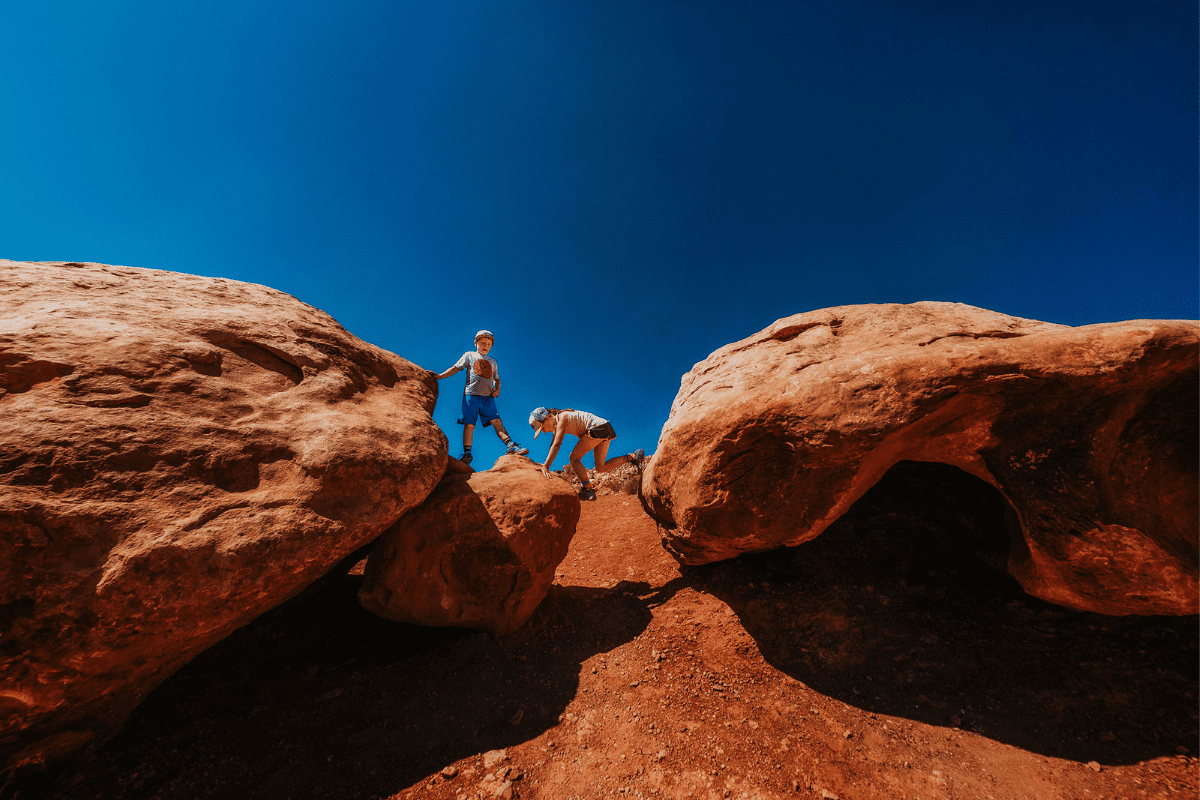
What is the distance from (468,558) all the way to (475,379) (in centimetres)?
425

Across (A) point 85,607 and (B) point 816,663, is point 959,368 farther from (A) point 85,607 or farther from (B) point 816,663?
(A) point 85,607

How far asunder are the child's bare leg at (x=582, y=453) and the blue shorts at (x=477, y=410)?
5.85 ft

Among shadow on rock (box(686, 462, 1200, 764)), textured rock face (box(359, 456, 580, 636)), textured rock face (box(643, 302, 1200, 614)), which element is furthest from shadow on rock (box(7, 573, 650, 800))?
textured rock face (box(643, 302, 1200, 614))

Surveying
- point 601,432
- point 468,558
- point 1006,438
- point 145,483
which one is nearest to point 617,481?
point 601,432

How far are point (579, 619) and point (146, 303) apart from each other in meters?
4.93

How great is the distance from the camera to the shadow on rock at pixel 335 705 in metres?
2.66

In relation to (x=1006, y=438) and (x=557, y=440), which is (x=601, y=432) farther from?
(x=1006, y=438)

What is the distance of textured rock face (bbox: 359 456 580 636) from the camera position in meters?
3.86

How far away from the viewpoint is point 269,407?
10.4 ft

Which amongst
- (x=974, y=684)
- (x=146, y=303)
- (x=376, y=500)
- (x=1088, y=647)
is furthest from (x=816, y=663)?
(x=146, y=303)

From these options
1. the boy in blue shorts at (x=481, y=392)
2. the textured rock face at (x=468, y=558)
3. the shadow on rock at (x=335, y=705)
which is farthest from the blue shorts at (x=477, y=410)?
the shadow on rock at (x=335, y=705)

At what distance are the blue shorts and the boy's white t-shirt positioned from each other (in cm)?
10

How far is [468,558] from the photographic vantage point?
13.1ft

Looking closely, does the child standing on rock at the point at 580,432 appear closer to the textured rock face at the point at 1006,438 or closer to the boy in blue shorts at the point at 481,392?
the boy in blue shorts at the point at 481,392
